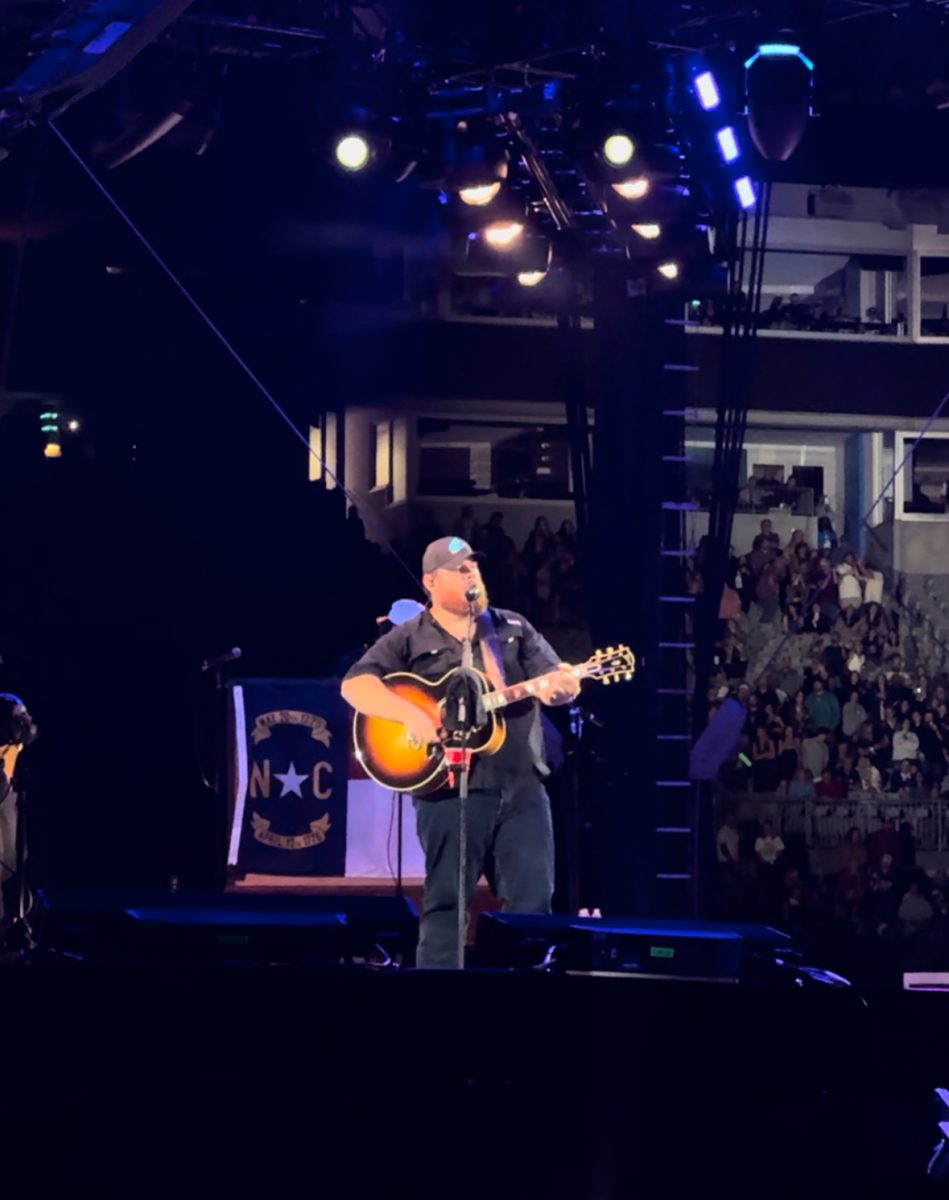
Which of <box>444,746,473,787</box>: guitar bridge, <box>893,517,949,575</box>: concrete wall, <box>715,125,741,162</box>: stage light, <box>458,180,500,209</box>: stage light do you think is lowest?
<box>444,746,473,787</box>: guitar bridge

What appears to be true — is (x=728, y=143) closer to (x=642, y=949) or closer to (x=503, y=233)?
(x=503, y=233)

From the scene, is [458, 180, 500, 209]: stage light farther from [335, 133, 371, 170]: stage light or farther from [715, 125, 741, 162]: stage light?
[715, 125, 741, 162]: stage light

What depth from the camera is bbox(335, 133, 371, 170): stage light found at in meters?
7.41

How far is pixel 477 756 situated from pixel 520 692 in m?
0.26

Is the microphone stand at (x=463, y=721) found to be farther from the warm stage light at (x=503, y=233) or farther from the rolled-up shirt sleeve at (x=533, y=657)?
the warm stage light at (x=503, y=233)

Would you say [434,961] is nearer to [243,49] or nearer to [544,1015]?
[544,1015]

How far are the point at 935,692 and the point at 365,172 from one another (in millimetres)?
7567

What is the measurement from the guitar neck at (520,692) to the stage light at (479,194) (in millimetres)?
2545

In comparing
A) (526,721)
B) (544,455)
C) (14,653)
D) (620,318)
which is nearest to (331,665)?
(14,653)

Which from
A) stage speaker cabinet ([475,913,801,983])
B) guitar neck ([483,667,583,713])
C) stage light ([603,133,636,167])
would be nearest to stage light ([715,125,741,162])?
stage light ([603,133,636,167])

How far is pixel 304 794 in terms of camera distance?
816 centimetres

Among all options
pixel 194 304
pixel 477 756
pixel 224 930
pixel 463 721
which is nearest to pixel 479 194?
pixel 194 304

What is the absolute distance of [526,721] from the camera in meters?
6.19

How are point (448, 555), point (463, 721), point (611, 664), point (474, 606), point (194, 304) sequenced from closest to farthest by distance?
point (463, 721) → point (474, 606) → point (448, 555) → point (611, 664) → point (194, 304)
